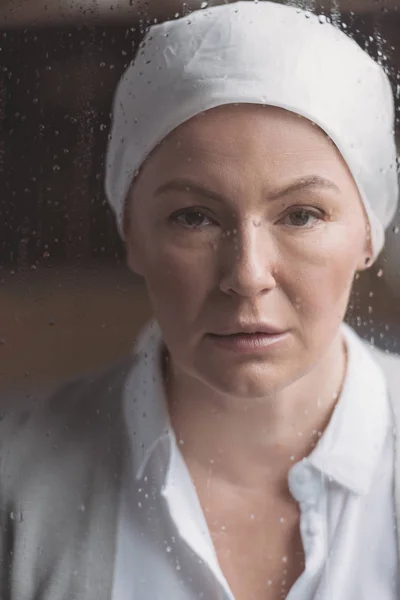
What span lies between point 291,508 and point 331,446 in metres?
0.04

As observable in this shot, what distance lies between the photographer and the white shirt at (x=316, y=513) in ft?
1.31

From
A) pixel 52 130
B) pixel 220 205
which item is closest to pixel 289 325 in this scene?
pixel 220 205

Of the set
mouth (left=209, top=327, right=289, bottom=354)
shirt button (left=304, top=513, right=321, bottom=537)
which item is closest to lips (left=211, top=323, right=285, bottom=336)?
mouth (left=209, top=327, right=289, bottom=354)

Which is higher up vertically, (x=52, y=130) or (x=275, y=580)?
(x=52, y=130)

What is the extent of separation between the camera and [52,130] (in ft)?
1.41

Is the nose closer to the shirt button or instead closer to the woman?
the woman

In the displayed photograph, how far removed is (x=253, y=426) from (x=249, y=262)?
9 cm

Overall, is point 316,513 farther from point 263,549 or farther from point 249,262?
point 249,262

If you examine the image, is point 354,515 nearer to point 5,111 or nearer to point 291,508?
point 291,508

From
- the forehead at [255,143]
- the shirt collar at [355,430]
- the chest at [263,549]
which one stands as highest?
the forehead at [255,143]

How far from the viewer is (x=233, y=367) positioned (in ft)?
1.22

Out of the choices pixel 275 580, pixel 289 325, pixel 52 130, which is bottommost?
pixel 275 580

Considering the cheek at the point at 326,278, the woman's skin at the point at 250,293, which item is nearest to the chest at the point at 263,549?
the woman's skin at the point at 250,293

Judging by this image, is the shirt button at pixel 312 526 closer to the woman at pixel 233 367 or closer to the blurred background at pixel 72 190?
the woman at pixel 233 367
